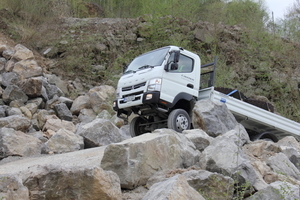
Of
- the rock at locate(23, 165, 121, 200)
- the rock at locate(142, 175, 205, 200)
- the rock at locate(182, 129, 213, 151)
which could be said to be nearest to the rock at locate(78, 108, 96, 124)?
the rock at locate(182, 129, 213, 151)

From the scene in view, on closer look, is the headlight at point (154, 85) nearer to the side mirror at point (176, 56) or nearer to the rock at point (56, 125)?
the side mirror at point (176, 56)

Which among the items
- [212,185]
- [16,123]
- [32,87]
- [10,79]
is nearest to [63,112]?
[32,87]

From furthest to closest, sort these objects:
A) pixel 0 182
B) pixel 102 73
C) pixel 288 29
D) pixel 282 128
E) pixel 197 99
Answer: pixel 288 29 < pixel 102 73 < pixel 282 128 < pixel 197 99 < pixel 0 182

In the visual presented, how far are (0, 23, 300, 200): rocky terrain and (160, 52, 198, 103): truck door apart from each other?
605mm

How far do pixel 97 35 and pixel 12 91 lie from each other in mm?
7493

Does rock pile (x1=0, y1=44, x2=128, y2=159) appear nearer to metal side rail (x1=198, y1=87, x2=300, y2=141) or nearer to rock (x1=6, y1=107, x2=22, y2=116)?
rock (x1=6, y1=107, x2=22, y2=116)

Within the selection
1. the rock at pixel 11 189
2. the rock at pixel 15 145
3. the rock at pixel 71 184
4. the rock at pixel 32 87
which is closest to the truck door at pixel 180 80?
the rock at pixel 15 145

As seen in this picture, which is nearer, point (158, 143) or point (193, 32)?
point (158, 143)

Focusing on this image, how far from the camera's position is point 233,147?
4469mm

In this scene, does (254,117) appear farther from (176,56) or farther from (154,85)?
(154,85)

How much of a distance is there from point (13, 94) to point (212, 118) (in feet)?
22.7

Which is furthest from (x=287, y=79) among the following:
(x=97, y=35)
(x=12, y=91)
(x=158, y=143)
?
(x=158, y=143)

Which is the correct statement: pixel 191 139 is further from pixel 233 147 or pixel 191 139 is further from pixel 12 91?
pixel 12 91

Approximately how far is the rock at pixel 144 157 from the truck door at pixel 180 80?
3022 millimetres
